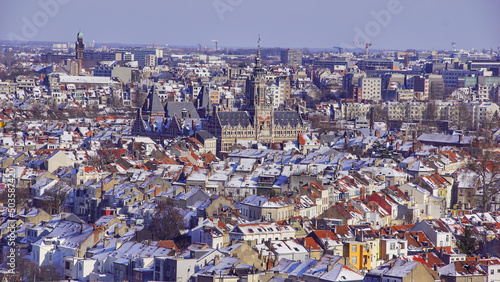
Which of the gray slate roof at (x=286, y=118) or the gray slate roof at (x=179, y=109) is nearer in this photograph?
the gray slate roof at (x=286, y=118)

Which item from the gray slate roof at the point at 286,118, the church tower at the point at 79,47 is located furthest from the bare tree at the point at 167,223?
the church tower at the point at 79,47

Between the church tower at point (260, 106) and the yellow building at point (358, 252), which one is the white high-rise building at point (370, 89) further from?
the yellow building at point (358, 252)

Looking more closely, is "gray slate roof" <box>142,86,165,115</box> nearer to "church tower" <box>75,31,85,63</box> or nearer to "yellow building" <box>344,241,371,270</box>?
"yellow building" <box>344,241,371,270</box>

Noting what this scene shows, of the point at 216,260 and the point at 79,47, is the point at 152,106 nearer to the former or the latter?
the point at 216,260

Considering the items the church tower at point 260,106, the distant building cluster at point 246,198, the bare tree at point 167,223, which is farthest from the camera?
the church tower at point 260,106

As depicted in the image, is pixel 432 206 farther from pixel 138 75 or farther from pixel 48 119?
pixel 138 75

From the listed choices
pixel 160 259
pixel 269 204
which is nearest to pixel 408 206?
pixel 269 204
